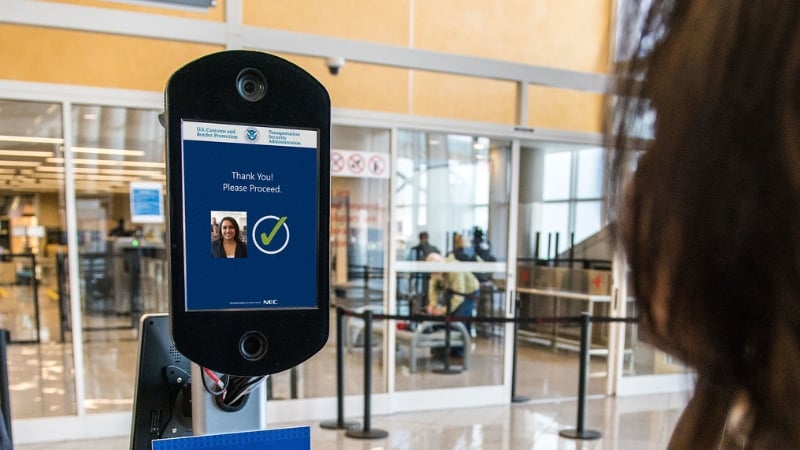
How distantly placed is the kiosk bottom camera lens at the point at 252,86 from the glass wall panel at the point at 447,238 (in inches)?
163

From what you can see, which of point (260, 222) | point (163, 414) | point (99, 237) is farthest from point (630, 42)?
point (99, 237)

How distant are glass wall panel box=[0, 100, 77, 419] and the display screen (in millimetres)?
4064

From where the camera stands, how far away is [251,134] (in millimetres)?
679

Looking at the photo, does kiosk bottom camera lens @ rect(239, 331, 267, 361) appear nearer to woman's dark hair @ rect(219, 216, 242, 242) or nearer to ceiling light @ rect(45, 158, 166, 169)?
woman's dark hair @ rect(219, 216, 242, 242)

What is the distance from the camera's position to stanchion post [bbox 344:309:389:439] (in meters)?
3.99

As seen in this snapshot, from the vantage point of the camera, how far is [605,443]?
4.11 meters

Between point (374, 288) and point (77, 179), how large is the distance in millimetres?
2756

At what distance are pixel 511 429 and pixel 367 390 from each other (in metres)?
1.34

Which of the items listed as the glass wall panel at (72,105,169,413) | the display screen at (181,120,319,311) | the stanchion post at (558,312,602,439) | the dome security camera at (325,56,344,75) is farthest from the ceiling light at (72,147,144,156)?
the stanchion post at (558,312,602,439)

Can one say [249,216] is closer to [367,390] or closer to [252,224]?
[252,224]

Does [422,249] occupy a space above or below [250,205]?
below

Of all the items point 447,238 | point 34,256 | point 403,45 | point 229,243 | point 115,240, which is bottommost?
point 34,256

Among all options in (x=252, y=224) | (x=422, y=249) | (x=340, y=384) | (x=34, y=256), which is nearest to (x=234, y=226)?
(x=252, y=224)

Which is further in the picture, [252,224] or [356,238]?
[356,238]
